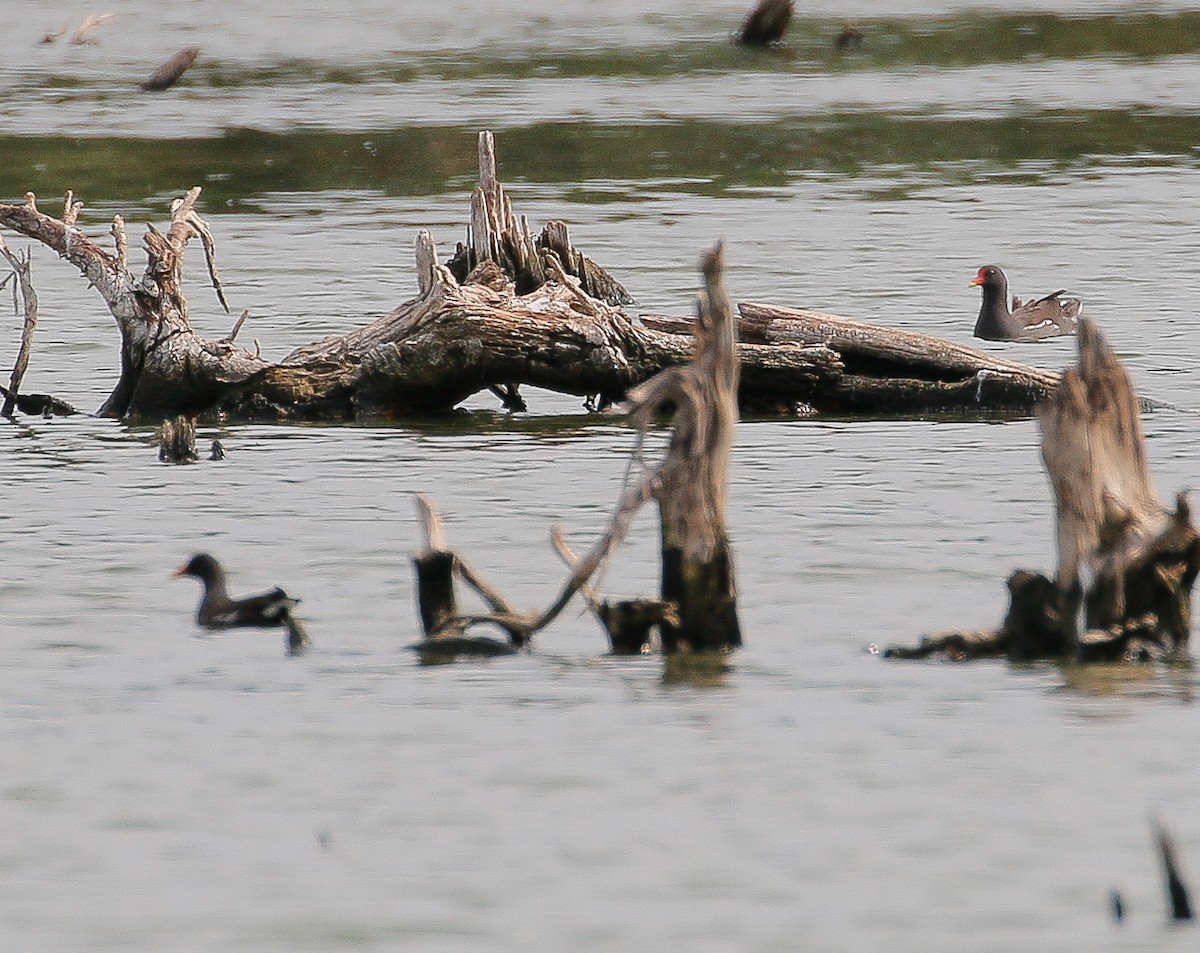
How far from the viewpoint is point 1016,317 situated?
22766mm

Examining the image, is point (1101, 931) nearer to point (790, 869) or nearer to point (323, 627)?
point (790, 869)

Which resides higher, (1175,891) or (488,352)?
(488,352)

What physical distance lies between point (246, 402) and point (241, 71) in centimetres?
3049

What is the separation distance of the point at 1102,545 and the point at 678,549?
6.40ft

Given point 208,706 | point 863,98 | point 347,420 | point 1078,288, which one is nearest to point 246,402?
point 347,420

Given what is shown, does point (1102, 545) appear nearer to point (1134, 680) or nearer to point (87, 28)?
point (1134, 680)

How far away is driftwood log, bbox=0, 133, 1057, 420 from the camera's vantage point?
1869cm

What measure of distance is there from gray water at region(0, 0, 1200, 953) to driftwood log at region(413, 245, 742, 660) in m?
0.22

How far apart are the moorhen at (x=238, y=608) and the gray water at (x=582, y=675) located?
0.63 ft

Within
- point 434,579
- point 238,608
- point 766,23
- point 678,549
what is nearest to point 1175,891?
point 678,549

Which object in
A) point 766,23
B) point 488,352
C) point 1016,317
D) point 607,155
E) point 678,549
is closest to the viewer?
point 678,549

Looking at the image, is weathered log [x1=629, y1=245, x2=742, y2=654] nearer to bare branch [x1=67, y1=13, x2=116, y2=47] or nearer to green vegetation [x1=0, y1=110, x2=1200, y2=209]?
green vegetation [x1=0, y1=110, x2=1200, y2=209]

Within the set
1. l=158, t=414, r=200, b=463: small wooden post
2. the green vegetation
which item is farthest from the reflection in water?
the green vegetation

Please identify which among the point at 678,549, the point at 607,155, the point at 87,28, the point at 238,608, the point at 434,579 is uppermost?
the point at 87,28
